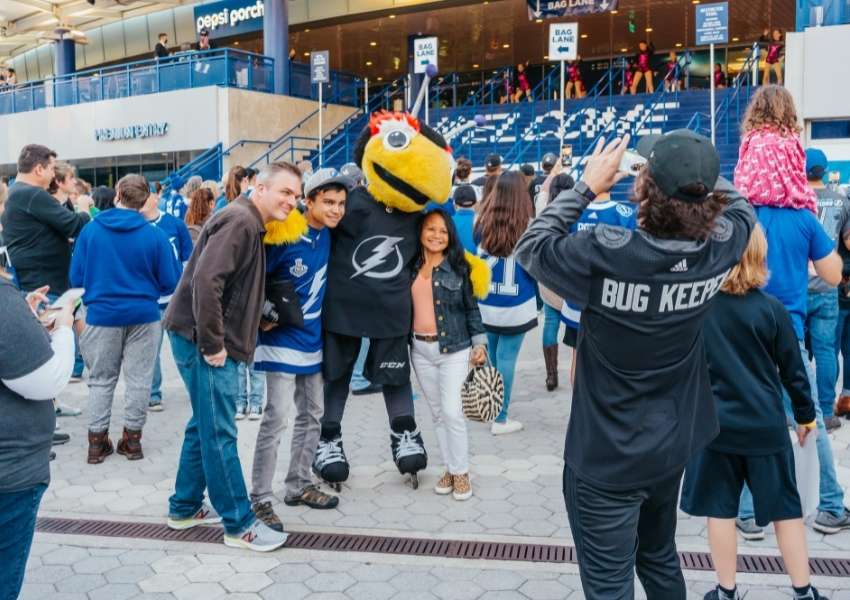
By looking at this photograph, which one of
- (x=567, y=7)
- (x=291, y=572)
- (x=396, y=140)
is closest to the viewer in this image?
(x=291, y=572)

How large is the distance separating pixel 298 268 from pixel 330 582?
1.66 meters

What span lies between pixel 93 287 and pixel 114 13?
2669 cm

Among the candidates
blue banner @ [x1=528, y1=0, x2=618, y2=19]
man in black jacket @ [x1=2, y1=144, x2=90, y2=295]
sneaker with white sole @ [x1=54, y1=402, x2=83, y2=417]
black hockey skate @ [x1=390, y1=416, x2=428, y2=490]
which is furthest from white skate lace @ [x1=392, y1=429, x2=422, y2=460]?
blue banner @ [x1=528, y1=0, x2=618, y2=19]

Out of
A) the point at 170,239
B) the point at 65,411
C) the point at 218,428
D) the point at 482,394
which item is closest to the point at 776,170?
the point at 482,394

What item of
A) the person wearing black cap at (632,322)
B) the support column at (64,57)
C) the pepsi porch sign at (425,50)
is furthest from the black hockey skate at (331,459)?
the support column at (64,57)

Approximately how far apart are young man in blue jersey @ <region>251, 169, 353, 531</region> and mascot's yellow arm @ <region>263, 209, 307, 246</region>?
0.16 feet

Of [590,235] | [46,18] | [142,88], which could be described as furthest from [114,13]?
[590,235]

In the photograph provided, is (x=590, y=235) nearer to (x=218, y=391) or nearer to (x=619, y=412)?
(x=619, y=412)

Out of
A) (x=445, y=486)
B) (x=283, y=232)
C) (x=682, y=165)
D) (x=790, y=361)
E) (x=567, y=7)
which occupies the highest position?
(x=567, y=7)

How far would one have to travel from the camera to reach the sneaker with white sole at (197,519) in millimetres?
→ 4684

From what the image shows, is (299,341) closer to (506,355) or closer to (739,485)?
(506,355)

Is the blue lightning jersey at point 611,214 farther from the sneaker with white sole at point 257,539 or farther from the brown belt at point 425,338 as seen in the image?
the sneaker with white sole at point 257,539

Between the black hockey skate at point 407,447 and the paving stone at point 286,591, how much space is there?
1.29 metres

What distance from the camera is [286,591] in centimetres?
395
